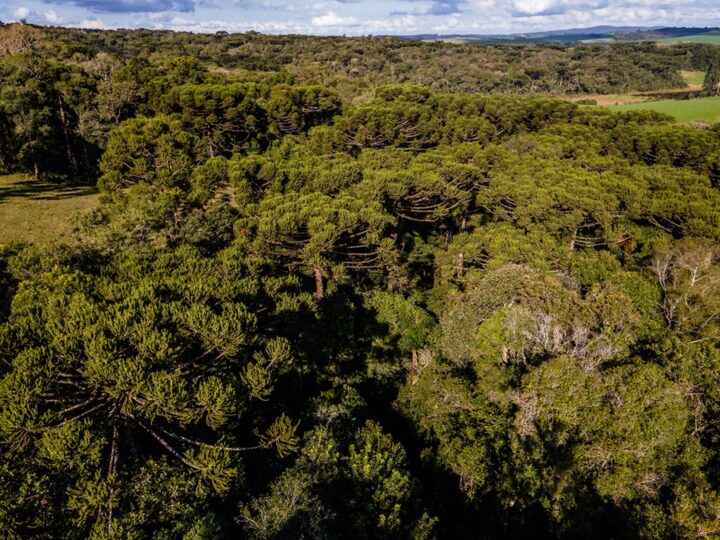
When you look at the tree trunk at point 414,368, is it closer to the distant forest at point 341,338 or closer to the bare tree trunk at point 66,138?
the distant forest at point 341,338

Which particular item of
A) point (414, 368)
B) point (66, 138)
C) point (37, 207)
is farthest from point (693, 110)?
point (37, 207)

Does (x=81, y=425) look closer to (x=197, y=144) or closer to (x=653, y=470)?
(x=653, y=470)

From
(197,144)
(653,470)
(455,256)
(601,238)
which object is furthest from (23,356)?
(601,238)

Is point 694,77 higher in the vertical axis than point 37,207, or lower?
higher

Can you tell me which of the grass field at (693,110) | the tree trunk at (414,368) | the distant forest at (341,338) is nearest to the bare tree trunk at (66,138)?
the distant forest at (341,338)

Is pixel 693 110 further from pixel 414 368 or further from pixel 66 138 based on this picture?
pixel 66 138
